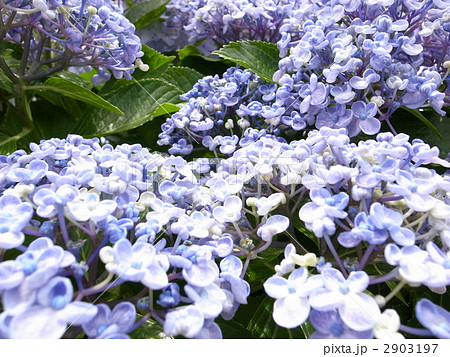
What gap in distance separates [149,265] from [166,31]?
172 cm

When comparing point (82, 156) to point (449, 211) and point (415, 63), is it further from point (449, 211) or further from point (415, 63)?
point (415, 63)

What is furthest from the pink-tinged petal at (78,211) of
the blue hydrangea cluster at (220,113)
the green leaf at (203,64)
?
the green leaf at (203,64)

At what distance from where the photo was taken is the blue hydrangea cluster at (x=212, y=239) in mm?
528

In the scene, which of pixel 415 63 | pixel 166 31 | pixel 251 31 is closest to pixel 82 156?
pixel 415 63

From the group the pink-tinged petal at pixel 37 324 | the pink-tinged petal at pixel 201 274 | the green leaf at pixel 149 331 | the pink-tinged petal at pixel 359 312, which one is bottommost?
the green leaf at pixel 149 331

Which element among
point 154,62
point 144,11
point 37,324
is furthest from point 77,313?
point 144,11

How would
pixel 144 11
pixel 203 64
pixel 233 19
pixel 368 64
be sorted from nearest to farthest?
pixel 368 64, pixel 233 19, pixel 203 64, pixel 144 11

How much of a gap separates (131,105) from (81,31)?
28 cm

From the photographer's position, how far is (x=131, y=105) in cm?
136

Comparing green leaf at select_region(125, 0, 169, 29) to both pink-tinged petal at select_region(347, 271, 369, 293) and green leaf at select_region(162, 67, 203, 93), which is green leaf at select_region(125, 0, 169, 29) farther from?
pink-tinged petal at select_region(347, 271, 369, 293)

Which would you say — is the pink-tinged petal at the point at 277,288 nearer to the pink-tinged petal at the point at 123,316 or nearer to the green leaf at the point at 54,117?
the pink-tinged petal at the point at 123,316

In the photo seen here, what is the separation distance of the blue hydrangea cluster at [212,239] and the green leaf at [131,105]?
1.46 feet

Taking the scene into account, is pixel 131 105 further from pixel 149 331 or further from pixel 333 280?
pixel 333 280

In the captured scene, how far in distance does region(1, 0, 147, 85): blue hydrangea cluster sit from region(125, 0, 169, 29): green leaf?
25.1 inches
